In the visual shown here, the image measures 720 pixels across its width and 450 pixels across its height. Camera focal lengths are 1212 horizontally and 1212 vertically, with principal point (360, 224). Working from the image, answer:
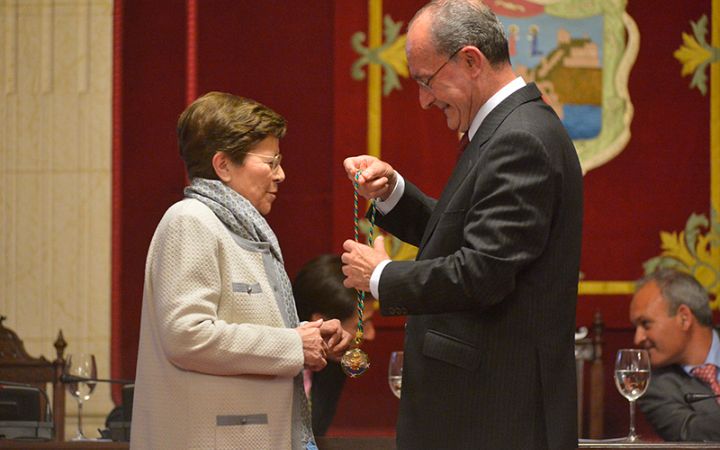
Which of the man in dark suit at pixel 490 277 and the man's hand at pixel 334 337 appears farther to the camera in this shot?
the man's hand at pixel 334 337

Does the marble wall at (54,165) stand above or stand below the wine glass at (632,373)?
above

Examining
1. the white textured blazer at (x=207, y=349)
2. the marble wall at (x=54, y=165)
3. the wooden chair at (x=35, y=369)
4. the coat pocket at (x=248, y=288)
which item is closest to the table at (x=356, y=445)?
the wooden chair at (x=35, y=369)

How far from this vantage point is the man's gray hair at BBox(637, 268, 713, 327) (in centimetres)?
470

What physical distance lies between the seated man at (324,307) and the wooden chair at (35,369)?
801 millimetres

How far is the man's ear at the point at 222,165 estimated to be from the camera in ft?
9.35

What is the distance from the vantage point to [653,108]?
5301 millimetres

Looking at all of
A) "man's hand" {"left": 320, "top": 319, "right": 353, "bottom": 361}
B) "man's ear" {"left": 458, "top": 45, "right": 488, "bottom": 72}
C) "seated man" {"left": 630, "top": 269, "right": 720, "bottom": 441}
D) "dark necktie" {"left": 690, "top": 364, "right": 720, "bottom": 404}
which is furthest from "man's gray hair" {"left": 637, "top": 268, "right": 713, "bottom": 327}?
"man's ear" {"left": 458, "top": 45, "right": 488, "bottom": 72}

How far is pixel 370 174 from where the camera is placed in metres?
2.82

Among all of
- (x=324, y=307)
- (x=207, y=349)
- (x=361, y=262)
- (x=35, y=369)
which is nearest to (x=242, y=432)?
(x=207, y=349)

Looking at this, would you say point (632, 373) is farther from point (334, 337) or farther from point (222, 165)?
point (222, 165)

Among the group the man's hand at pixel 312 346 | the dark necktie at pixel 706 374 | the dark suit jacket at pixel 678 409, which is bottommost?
the dark suit jacket at pixel 678 409

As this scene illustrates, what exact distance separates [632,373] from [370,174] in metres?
1.27

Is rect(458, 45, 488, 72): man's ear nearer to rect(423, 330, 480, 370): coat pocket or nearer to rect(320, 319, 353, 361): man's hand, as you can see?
rect(423, 330, 480, 370): coat pocket

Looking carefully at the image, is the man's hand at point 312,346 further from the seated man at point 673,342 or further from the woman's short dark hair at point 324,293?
the seated man at point 673,342
